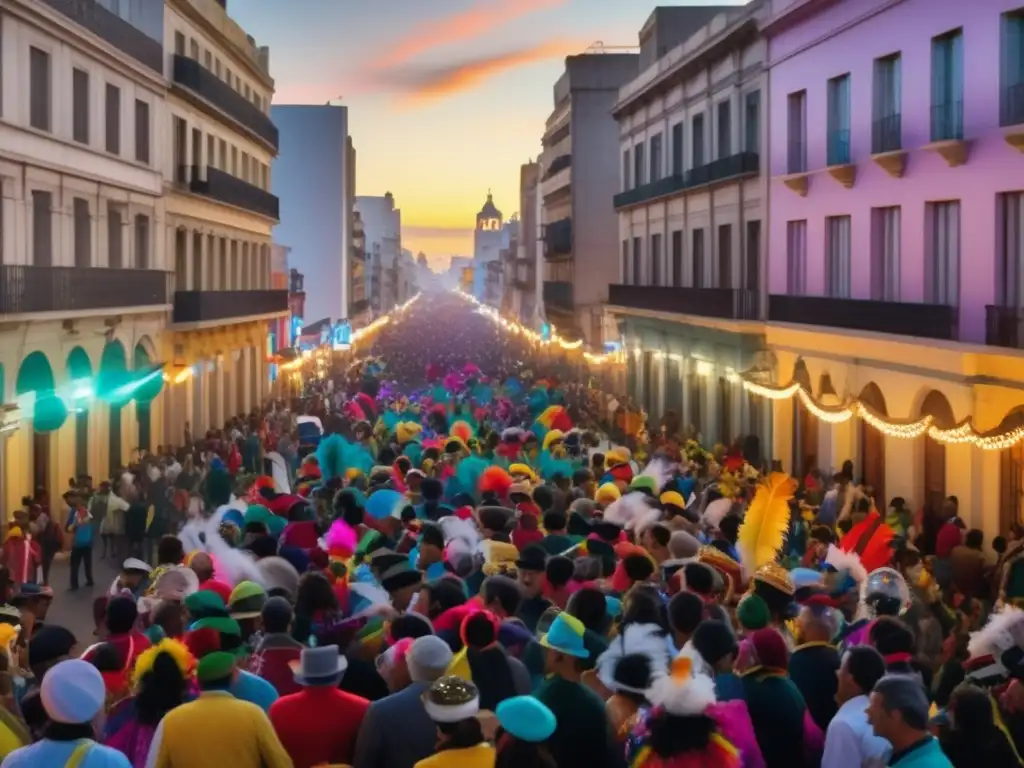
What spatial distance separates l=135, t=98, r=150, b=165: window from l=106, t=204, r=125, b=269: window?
205cm

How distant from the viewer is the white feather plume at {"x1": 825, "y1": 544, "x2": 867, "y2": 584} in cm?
1281

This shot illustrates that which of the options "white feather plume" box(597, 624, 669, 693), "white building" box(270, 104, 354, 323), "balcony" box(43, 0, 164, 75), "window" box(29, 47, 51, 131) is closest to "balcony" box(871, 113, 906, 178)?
"balcony" box(43, 0, 164, 75)

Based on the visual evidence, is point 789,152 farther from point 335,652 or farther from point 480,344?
point 480,344

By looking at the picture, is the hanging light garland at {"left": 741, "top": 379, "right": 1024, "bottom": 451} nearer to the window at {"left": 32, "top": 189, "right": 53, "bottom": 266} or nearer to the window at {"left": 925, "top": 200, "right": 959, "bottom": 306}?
the window at {"left": 925, "top": 200, "right": 959, "bottom": 306}

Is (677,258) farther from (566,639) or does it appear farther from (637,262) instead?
(566,639)

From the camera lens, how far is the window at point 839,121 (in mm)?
29250

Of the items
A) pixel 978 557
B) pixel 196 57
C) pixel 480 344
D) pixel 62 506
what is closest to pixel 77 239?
pixel 62 506

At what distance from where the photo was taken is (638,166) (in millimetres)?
49844

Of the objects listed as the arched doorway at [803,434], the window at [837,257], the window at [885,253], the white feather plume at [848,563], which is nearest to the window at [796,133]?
the window at [837,257]

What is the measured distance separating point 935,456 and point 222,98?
26.6 meters

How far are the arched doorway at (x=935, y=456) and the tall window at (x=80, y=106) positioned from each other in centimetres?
1673

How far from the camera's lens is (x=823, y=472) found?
30.4 metres

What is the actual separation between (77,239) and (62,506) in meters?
5.34

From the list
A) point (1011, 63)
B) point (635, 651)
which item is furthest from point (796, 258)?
point (635, 651)
